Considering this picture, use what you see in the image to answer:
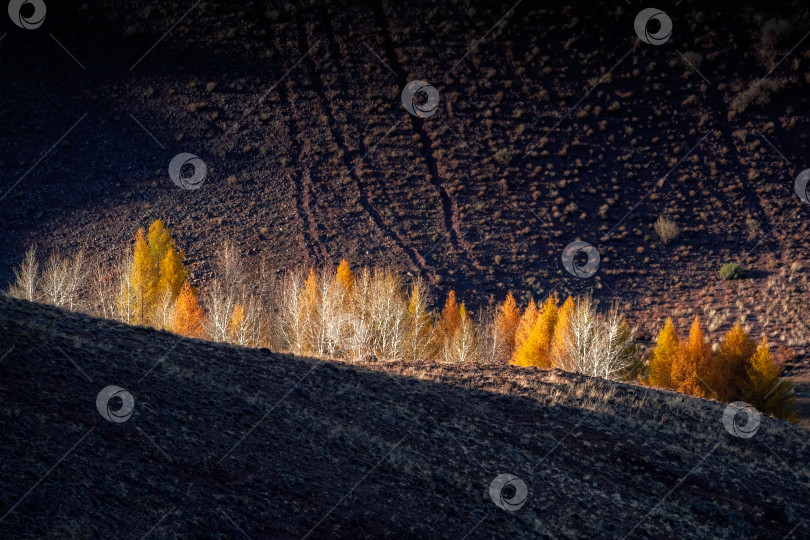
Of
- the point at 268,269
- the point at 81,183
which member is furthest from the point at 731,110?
the point at 81,183

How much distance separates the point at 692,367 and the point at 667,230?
22.5 metres

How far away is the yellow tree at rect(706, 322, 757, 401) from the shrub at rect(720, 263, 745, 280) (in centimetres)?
1335

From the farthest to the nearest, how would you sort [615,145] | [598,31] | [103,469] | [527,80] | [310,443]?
[598,31]
[527,80]
[615,145]
[310,443]
[103,469]

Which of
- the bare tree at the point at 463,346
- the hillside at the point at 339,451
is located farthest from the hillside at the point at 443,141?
the hillside at the point at 339,451

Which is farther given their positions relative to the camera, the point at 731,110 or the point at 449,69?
the point at 449,69

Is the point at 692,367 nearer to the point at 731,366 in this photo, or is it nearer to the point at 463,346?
the point at 731,366

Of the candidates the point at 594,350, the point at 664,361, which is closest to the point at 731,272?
the point at 664,361

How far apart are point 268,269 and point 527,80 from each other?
3597 cm

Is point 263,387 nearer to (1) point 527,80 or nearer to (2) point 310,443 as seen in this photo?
(2) point 310,443

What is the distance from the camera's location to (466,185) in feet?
202

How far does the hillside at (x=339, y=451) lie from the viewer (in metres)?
9.41

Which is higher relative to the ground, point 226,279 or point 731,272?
point 731,272

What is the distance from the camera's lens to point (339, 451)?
1199 centimetres

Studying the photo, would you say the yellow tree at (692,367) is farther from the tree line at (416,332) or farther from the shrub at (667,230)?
the shrub at (667,230)
